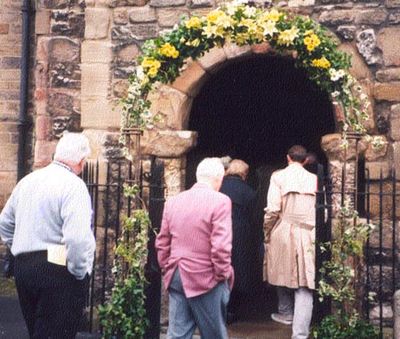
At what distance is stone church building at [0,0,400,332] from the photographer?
22.0 feet

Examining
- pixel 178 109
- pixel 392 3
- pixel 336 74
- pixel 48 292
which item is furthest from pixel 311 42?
pixel 48 292

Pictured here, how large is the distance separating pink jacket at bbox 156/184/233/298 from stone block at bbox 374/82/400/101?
2521mm

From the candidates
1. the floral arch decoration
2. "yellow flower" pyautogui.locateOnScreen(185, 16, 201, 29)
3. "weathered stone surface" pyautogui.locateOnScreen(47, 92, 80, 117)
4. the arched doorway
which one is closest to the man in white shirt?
the floral arch decoration

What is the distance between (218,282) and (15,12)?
641 cm

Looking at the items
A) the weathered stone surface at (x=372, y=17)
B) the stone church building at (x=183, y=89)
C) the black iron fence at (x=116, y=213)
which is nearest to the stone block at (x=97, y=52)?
the stone church building at (x=183, y=89)

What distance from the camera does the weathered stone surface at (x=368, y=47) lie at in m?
6.69

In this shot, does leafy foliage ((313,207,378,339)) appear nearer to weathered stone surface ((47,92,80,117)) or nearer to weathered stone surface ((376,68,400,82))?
weathered stone surface ((376,68,400,82))

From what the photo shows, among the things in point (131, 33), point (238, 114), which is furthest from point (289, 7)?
point (238, 114)

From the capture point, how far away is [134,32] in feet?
23.6

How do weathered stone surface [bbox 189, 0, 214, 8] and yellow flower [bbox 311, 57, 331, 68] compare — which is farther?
weathered stone surface [bbox 189, 0, 214, 8]

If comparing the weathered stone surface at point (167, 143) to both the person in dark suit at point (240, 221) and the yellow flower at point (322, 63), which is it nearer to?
the person in dark suit at point (240, 221)

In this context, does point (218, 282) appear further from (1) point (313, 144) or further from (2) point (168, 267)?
(1) point (313, 144)

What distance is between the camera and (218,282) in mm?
4711

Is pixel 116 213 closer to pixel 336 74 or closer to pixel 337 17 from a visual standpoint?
pixel 336 74
